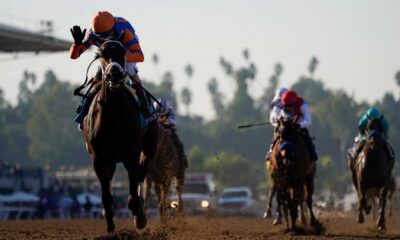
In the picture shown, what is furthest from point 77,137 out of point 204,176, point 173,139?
point 173,139

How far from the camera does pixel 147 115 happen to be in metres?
14.6

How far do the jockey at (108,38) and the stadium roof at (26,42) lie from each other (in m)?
30.5

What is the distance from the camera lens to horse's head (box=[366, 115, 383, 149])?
806 inches

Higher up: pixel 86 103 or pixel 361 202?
pixel 86 103

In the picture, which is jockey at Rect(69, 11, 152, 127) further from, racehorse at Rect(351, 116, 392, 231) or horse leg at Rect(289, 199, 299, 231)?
racehorse at Rect(351, 116, 392, 231)

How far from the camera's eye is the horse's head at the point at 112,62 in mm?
13258

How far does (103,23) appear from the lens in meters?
14.4

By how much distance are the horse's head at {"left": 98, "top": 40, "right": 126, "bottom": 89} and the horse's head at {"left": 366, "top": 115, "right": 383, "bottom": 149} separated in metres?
7.99

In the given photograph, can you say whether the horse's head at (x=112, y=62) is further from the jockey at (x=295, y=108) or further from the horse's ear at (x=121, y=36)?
the jockey at (x=295, y=108)

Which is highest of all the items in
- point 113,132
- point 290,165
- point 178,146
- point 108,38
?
point 108,38

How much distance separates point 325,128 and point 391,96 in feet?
74.2

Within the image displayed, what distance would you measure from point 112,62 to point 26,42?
3436 centimetres

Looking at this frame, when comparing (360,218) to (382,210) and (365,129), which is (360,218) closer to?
(365,129)

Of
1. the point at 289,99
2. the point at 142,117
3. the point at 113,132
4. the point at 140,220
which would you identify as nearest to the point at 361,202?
the point at 289,99
